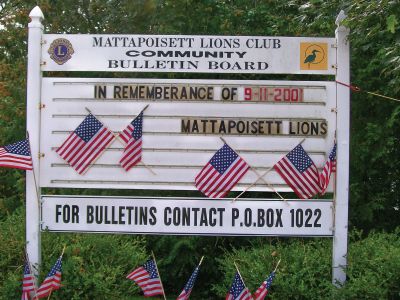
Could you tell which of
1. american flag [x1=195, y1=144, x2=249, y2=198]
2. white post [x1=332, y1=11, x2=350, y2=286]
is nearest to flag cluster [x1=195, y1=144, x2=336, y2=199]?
american flag [x1=195, y1=144, x2=249, y2=198]

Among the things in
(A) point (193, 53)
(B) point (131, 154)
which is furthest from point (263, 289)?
(A) point (193, 53)

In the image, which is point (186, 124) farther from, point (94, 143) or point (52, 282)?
point (52, 282)

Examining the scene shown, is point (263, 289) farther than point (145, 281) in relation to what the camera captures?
No

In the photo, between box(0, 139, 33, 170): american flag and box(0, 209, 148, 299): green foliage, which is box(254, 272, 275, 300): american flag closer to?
box(0, 209, 148, 299): green foliage

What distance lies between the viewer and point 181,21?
1179cm

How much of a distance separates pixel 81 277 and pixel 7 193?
750cm

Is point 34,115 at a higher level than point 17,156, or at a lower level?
higher

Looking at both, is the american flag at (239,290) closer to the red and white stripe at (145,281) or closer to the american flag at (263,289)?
the american flag at (263,289)

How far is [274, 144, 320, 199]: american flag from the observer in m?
7.53

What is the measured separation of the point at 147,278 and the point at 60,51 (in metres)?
2.73

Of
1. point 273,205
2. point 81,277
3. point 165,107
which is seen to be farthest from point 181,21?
point 81,277

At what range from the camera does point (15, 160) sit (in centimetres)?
752

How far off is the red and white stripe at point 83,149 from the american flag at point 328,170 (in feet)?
7.91

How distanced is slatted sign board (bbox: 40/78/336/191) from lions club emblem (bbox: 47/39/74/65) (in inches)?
9.7
